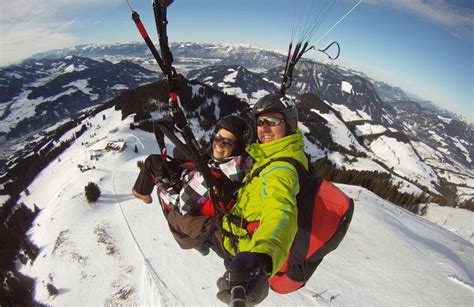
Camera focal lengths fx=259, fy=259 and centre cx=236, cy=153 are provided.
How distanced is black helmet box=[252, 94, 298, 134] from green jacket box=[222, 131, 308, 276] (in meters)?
0.35

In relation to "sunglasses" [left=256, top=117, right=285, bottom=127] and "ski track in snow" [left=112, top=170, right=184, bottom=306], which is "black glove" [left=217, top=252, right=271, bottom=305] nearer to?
"sunglasses" [left=256, top=117, right=285, bottom=127]

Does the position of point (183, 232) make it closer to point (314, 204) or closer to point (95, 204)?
point (314, 204)

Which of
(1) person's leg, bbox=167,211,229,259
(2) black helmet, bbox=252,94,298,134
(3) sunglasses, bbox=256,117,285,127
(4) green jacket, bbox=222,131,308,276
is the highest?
(2) black helmet, bbox=252,94,298,134

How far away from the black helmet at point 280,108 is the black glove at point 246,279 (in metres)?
2.43

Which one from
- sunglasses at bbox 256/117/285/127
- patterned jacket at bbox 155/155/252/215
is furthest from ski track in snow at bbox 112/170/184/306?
sunglasses at bbox 256/117/285/127

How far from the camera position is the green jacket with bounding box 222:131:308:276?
7.02 feet

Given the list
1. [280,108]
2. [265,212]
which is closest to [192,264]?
[280,108]

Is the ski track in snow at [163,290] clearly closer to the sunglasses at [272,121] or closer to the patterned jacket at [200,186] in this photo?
the patterned jacket at [200,186]

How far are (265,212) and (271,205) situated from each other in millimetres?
93

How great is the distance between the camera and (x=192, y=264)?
9781 millimetres

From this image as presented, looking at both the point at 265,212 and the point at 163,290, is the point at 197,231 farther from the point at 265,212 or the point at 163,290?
the point at 163,290

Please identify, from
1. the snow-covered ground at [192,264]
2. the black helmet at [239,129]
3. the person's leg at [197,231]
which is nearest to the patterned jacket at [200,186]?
the person's leg at [197,231]

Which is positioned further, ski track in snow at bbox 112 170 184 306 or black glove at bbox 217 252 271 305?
ski track in snow at bbox 112 170 184 306

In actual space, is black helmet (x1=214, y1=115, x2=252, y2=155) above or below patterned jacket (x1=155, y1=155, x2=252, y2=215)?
above
